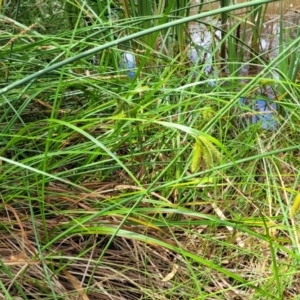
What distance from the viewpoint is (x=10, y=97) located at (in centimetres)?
113

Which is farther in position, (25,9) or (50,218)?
(25,9)

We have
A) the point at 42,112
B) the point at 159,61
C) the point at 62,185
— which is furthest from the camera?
the point at 159,61

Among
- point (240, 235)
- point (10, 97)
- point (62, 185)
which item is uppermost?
point (10, 97)

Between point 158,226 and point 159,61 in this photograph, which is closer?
point 158,226

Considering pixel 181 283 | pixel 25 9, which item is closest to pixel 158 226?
pixel 181 283

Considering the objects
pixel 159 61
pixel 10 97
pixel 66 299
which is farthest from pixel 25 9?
pixel 66 299

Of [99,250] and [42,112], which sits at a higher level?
[42,112]

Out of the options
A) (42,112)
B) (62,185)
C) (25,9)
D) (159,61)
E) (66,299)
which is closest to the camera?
(66,299)

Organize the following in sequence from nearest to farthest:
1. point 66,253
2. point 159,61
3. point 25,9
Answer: point 66,253 < point 159,61 < point 25,9

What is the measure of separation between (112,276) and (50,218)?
0.62 ft

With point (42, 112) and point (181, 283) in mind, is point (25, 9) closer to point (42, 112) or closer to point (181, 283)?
point (42, 112)

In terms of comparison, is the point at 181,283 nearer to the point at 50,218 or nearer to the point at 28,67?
the point at 50,218

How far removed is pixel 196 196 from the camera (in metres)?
1.16

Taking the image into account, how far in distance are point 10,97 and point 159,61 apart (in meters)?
0.50
